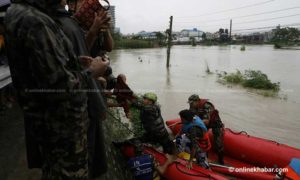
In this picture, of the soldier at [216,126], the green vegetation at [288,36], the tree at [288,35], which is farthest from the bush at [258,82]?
the tree at [288,35]

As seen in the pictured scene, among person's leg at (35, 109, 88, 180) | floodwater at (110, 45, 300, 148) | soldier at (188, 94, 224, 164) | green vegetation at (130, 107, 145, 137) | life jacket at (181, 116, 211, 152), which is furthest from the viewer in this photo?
floodwater at (110, 45, 300, 148)

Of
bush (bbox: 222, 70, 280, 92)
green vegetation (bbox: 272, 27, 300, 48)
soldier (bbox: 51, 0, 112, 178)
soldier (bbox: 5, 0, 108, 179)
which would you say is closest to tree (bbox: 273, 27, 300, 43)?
green vegetation (bbox: 272, 27, 300, 48)

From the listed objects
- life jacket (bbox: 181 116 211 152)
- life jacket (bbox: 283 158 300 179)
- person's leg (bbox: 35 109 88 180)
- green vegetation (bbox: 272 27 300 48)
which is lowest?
life jacket (bbox: 283 158 300 179)

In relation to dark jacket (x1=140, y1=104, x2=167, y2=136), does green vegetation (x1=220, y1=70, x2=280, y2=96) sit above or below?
below

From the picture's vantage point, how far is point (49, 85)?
131cm

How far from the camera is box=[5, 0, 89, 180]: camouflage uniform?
130cm

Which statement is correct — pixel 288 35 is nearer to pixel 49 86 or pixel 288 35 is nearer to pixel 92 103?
pixel 92 103

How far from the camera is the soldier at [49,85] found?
1.30 metres

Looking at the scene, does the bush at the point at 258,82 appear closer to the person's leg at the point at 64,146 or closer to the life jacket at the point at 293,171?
the life jacket at the point at 293,171

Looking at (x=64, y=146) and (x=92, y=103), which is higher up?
(x=92, y=103)

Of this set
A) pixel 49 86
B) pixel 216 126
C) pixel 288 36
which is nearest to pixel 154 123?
pixel 216 126

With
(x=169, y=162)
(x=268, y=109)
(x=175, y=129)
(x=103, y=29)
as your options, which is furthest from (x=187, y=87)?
(x=103, y=29)

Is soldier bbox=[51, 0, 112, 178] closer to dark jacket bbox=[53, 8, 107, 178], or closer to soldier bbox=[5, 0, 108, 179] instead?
dark jacket bbox=[53, 8, 107, 178]

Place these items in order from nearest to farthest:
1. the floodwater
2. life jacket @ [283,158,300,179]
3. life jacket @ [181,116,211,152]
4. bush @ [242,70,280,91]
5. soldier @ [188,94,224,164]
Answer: life jacket @ [283,158,300,179]
life jacket @ [181,116,211,152]
soldier @ [188,94,224,164]
the floodwater
bush @ [242,70,280,91]
